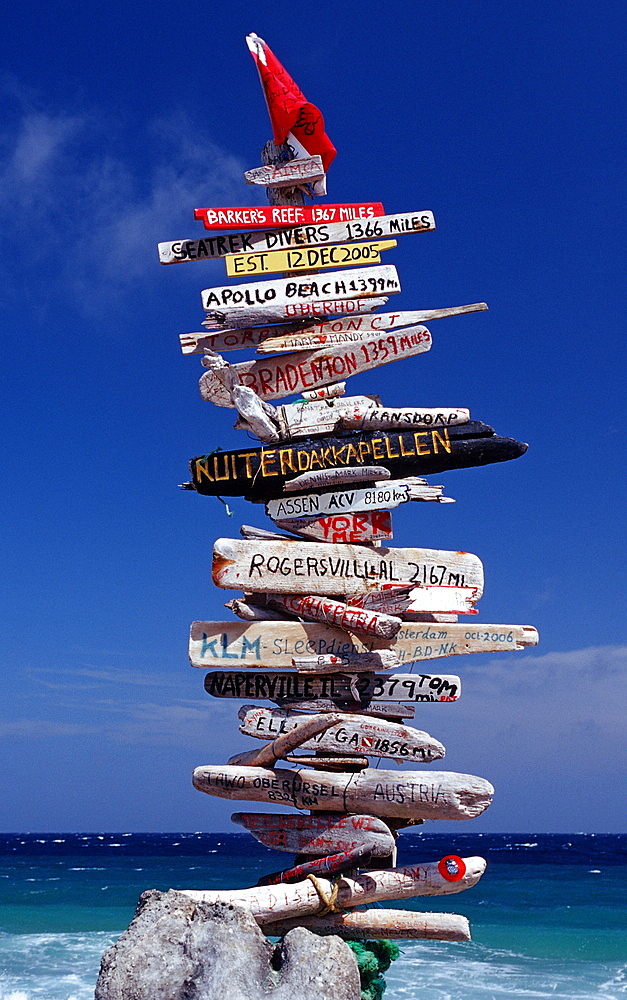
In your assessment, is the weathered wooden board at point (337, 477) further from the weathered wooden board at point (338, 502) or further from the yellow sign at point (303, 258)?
the yellow sign at point (303, 258)

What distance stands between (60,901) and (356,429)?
86.2 ft

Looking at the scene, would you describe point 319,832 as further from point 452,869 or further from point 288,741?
point 452,869

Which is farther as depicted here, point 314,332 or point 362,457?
point 314,332

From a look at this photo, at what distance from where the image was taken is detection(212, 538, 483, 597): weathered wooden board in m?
6.69

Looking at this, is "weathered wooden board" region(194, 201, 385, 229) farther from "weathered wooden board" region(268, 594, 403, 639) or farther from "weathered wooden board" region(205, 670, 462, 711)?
"weathered wooden board" region(205, 670, 462, 711)

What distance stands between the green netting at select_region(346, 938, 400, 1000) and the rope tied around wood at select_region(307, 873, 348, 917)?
26cm

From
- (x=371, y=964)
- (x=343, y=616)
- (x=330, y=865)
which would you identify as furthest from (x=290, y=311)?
(x=371, y=964)

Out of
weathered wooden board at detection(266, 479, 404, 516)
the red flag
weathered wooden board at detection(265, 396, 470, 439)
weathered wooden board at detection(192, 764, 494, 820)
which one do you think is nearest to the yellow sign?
the red flag

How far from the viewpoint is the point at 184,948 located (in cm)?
521

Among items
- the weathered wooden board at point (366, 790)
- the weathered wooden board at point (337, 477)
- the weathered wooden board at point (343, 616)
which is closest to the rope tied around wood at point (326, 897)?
the weathered wooden board at point (366, 790)

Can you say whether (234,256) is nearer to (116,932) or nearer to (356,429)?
(356,429)

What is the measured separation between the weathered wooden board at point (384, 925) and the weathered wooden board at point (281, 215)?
532 cm

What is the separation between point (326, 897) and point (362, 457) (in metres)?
3.11

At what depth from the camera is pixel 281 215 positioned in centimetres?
759
